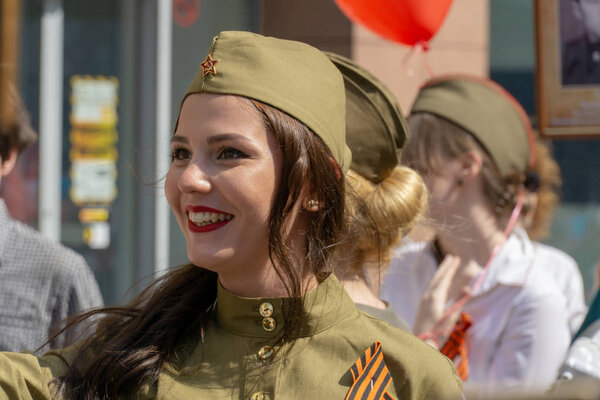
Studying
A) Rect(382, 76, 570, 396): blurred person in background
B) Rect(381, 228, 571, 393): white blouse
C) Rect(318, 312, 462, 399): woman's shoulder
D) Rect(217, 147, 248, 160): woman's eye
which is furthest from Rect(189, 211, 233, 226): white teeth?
Rect(382, 76, 570, 396): blurred person in background

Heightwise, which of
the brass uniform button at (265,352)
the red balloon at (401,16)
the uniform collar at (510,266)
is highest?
the red balloon at (401,16)

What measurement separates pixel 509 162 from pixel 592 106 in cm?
37

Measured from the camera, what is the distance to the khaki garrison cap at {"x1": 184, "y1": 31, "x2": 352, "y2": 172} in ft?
6.22

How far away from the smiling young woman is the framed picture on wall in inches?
57.6

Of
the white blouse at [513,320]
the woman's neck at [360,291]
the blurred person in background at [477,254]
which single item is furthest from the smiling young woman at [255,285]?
the blurred person in background at [477,254]

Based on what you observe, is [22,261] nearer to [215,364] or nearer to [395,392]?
[215,364]

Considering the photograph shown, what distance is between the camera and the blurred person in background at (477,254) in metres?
3.04

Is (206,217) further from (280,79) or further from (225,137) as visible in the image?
(280,79)

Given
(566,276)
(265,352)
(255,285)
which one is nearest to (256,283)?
(255,285)

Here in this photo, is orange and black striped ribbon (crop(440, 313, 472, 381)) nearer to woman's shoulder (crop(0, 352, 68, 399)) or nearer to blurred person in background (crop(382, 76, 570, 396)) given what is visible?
blurred person in background (crop(382, 76, 570, 396))

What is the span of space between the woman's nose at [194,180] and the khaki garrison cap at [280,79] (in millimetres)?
164

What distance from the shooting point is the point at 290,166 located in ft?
6.24

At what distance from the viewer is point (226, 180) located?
1.84 meters

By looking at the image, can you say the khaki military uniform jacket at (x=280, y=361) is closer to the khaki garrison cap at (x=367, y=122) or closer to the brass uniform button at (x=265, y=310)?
the brass uniform button at (x=265, y=310)
